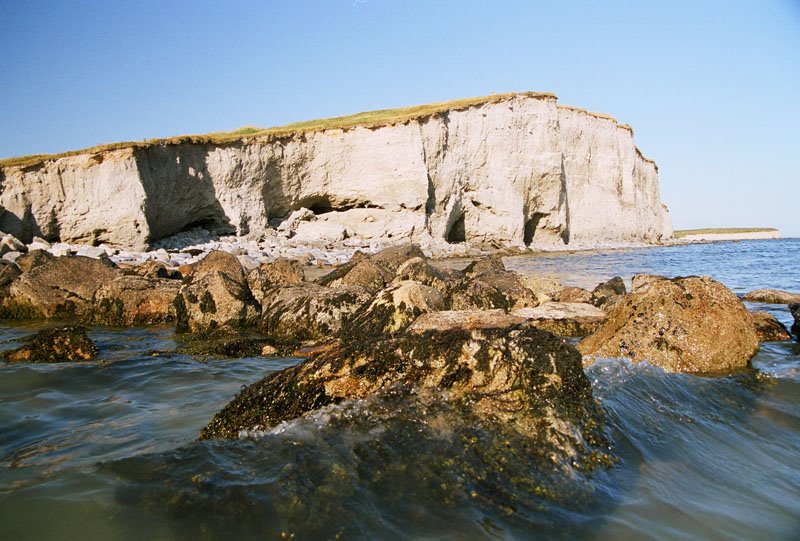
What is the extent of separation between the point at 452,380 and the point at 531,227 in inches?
1420

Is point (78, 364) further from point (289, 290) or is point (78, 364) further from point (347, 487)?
point (347, 487)

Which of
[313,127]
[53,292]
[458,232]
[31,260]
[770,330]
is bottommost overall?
[770,330]

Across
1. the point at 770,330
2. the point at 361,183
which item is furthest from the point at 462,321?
the point at 361,183

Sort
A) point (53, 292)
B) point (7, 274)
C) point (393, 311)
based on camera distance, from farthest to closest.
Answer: point (7, 274), point (53, 292), point (393, 311)

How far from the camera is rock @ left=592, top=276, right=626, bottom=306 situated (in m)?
10.6

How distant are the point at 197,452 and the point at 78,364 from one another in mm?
4009

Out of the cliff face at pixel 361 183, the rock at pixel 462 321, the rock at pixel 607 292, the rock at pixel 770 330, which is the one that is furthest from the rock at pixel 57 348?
the cliff face at pixel 361 183

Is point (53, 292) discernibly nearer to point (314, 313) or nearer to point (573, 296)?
point (314, 313)

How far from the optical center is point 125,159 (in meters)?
23.5

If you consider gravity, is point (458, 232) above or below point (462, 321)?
above

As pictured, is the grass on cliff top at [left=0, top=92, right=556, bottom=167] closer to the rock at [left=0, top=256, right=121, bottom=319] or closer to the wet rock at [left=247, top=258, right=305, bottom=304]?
the rock at [left=0, top=256, right=121, bottom=319]

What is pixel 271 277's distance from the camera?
11.8 meters

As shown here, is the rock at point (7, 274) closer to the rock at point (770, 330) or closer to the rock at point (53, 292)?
the rock at point (53, 292)

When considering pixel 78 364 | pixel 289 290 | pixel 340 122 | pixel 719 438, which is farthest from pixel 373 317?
pixel 340 122
